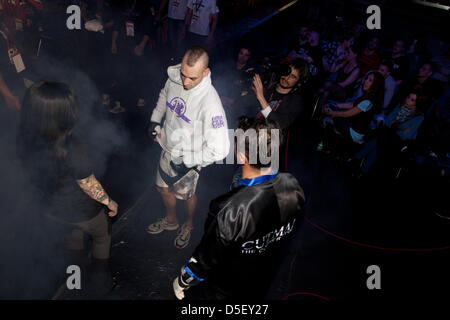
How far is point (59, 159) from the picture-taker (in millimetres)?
1628

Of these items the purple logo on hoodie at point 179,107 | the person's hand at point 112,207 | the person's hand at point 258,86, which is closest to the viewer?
the person's hand at point 112,207

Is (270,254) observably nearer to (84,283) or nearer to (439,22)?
(84,283)

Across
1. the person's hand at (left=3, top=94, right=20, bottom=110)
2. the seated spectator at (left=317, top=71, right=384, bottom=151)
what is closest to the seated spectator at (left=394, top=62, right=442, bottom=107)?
the seated spectator at (left=317, top=71, right=384, bottom=151)

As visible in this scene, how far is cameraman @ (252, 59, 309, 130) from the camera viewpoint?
2859 millimetres

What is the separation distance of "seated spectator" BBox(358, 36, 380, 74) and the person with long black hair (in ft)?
19.4

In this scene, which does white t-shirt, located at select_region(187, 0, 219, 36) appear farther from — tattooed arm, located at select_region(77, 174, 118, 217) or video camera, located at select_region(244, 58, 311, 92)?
tattooed arm, located at select_region(77, 174, 118, 217)

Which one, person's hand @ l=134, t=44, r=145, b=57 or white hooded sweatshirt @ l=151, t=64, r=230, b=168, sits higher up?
person's hand @ l=134, t=44, r=145, b=57

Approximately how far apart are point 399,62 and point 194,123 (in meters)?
5.32

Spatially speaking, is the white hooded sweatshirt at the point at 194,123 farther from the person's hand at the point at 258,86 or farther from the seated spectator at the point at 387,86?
the seated spectator at the point at 387,86

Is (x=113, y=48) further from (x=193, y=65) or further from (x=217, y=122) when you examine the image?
(x=217, y=122)

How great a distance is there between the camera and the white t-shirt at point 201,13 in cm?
529

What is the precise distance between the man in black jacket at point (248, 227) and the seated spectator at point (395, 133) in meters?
3.42

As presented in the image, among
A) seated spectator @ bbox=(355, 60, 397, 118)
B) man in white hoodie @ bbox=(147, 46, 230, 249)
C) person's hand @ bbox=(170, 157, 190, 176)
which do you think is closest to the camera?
man in white hoodie @ bbox=(147, 46, 230, 249)

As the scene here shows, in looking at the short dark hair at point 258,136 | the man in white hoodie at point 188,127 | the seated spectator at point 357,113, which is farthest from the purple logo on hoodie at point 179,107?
the seated spectator at point 357,113
